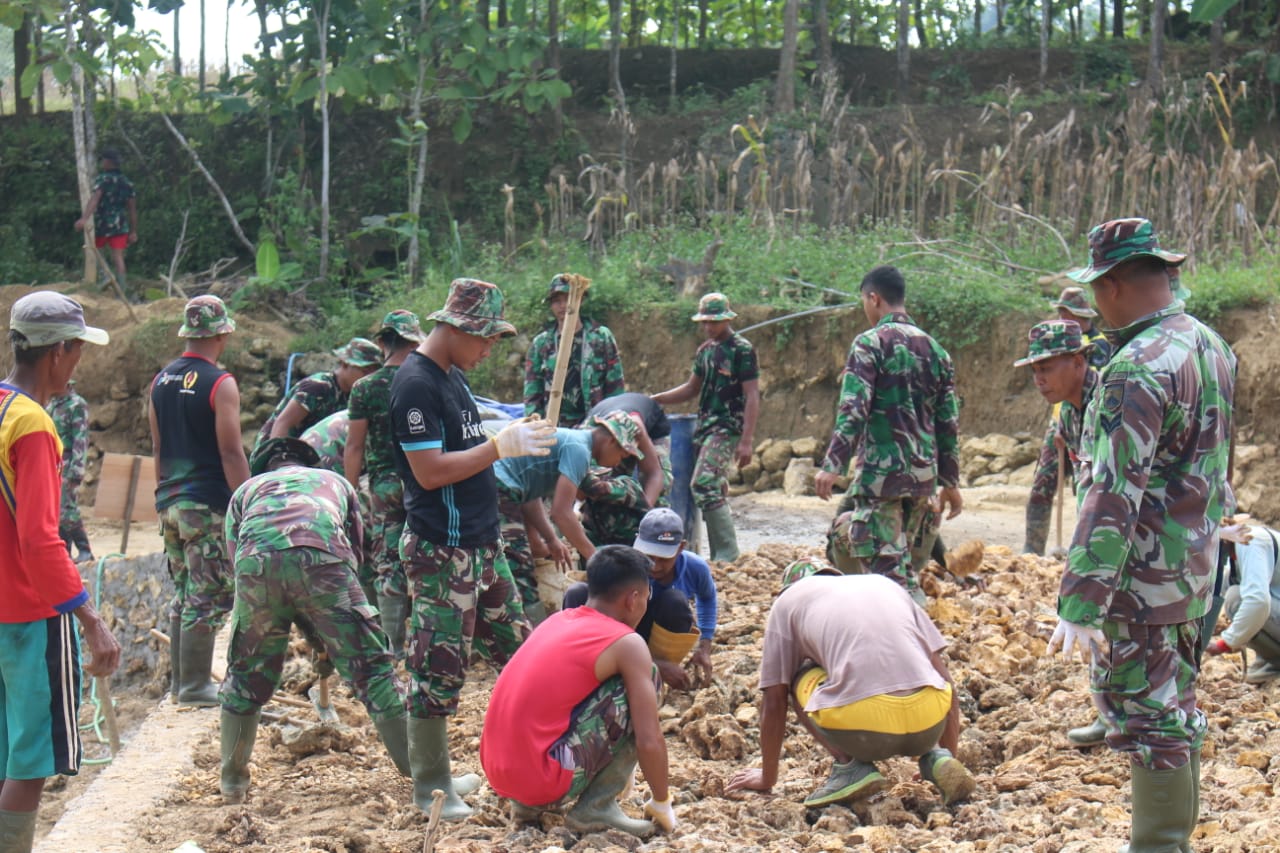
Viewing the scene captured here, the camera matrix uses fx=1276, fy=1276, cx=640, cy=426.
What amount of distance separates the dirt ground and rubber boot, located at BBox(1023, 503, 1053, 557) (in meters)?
2.12

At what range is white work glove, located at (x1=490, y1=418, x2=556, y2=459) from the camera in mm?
4547

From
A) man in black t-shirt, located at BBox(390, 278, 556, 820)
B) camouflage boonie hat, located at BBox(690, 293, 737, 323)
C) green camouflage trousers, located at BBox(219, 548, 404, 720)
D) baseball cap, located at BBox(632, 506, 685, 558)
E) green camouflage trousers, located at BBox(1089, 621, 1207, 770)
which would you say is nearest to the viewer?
green camouflage trousers, located at BBox(1089, 621, 1207, 770)

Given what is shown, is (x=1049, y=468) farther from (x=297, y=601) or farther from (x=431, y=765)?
(x=297, y=601)

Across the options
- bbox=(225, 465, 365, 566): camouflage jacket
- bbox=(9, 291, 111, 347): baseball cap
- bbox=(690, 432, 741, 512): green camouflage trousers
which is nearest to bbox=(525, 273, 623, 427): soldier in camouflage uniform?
bbox=(690, 432, 741, 512): green camouflage trousers

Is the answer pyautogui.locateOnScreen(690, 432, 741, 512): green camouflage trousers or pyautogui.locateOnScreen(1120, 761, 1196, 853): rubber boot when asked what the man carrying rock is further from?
Answer: pyautogui.locateOnScreen(1120, 761, 1196, 853): rubber boot

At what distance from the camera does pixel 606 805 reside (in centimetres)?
440

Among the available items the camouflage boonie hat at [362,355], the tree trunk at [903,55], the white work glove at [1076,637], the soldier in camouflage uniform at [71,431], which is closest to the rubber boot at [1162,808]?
the white work glove at [1076,637]

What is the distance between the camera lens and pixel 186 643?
6.25m

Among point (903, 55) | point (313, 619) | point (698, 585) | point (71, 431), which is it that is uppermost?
point (903, 55)

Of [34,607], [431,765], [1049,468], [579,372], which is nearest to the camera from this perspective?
[34,607]

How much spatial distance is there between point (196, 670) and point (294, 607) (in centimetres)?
180

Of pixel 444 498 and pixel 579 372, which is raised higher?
pixel 579 372

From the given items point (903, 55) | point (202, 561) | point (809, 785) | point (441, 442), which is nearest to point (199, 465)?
point (202, 561)

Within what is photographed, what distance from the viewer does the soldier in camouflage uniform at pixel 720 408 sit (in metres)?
8.96
